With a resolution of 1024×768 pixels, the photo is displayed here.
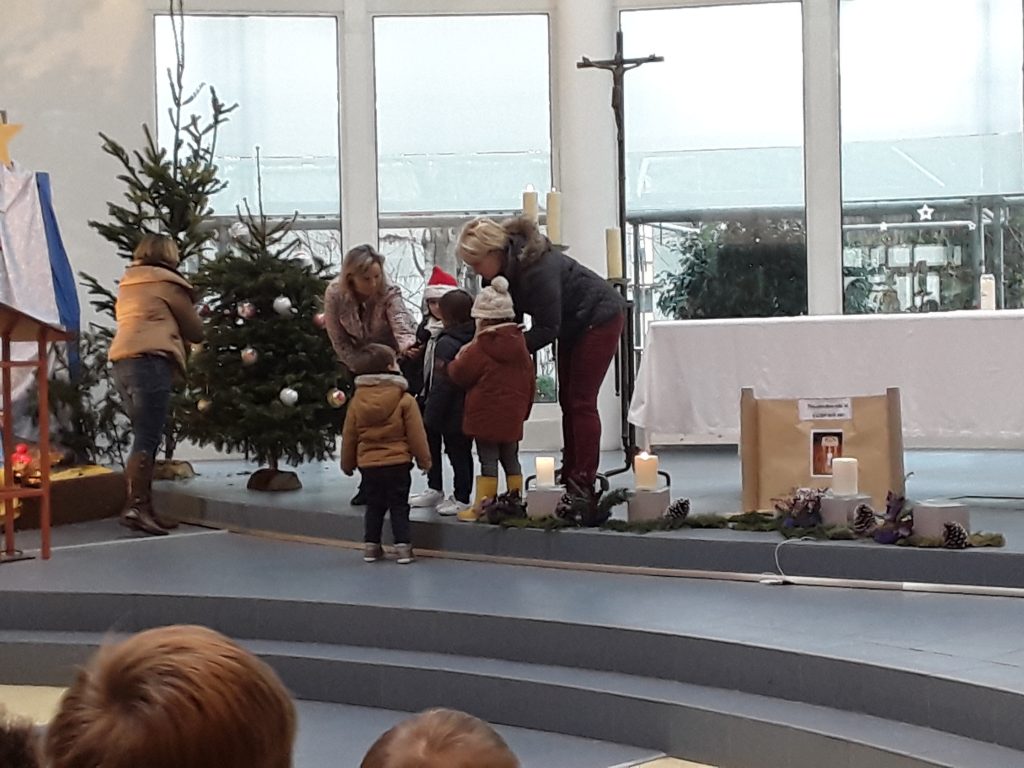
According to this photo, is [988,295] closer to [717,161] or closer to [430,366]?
[430,366]

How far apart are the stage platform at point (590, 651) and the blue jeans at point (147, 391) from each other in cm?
73

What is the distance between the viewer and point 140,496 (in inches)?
267

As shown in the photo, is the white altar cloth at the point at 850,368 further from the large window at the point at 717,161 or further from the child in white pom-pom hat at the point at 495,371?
the large window at the point at 717,161

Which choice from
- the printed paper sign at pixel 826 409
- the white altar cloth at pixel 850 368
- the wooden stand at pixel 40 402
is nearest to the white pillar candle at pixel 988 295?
the white altar cloth at pixel 850 368

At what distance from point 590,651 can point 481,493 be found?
6.08ft

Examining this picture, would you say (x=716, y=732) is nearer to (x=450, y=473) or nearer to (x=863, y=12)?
(x=450, y=473)

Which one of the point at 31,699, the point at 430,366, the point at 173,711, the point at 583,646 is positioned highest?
the point at 430,366

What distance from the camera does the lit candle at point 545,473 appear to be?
5.92m

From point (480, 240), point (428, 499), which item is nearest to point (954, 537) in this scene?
point (480, 240)

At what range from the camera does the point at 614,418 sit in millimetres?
10383

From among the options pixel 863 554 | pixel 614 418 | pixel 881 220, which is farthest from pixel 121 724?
pixel 881 220

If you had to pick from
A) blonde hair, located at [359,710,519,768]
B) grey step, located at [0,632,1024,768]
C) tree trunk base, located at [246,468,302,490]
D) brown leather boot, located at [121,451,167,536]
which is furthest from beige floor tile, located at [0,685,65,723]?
blonde hair, located at [359,710,519,768]

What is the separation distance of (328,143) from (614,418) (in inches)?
125

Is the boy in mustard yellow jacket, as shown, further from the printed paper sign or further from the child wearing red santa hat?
the printed paper sign
